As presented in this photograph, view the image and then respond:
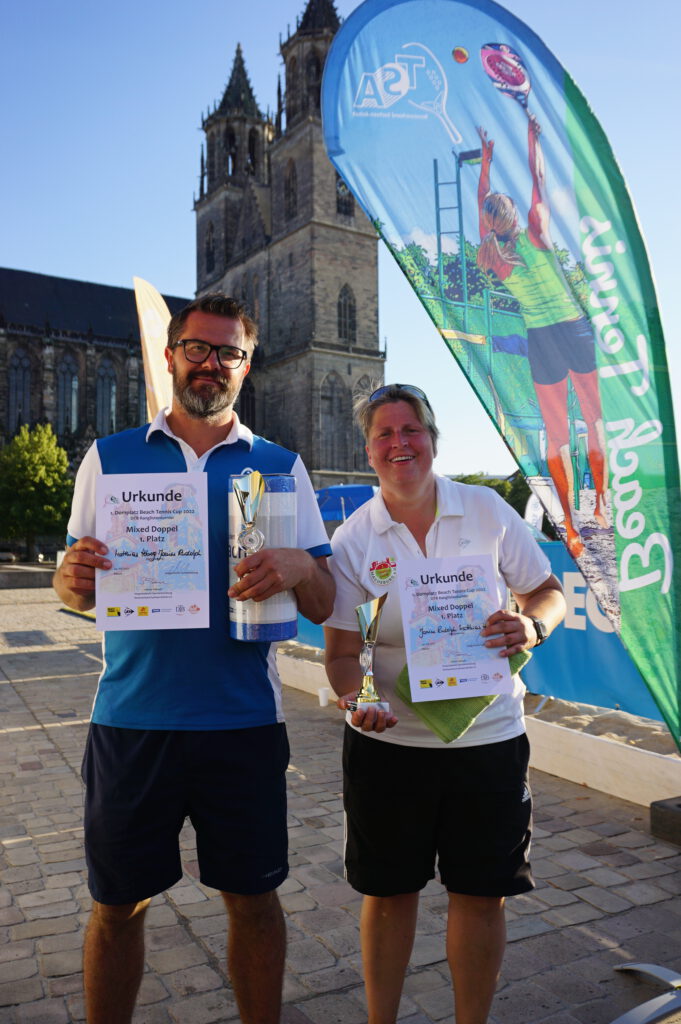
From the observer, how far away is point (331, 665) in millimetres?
2344

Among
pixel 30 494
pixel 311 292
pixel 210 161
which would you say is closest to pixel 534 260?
pixel 30 494

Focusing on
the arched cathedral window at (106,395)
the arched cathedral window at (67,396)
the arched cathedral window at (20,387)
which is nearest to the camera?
the arched cathedral window at (20,387)

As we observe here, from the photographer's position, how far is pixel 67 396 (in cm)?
5769

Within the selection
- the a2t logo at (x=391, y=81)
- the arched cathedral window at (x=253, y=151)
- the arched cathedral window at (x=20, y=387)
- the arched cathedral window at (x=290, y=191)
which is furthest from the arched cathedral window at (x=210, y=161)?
the a2t logo at (x=391, y=81)

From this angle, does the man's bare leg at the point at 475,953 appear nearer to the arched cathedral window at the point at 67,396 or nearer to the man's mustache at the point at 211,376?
the man's mustache at the point at 211,376

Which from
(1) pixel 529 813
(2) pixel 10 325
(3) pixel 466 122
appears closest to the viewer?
(1) pixel 529 813

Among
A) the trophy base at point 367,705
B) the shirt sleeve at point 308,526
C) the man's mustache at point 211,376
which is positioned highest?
the man's mustache at point 211,376

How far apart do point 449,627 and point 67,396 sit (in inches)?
2362

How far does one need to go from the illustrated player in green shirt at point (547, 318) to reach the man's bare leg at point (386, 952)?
1.91 m

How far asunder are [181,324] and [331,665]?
112 cm

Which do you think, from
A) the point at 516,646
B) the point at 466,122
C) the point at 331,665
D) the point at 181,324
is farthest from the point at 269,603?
the point at 466,122

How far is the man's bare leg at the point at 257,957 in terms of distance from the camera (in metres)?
2.14

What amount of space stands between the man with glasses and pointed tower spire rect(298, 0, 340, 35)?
56674mm

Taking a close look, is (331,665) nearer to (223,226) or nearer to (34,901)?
(34,901)
